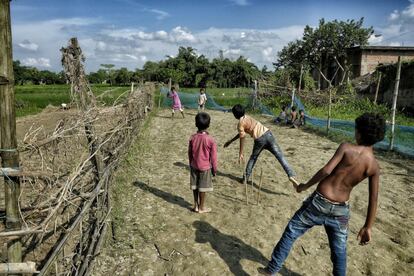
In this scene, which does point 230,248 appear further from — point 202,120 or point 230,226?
point 202,120

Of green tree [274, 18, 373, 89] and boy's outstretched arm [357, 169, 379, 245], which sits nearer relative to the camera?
boy's outstretched arm [357, 169, 379, 245]

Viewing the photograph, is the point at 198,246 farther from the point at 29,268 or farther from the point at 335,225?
the point at 29,268

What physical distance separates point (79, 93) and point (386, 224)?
→ 394cm

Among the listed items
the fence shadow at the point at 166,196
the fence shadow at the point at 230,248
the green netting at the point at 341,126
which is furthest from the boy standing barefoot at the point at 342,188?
the green netting at the point at 341,126

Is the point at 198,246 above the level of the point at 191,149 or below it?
below

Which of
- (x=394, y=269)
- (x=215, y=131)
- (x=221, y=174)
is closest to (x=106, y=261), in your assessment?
(x=394, y=269)

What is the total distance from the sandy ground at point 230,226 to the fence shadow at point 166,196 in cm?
2

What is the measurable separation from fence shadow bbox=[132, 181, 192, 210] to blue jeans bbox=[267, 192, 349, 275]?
7.46 ft

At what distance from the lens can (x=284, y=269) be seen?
3496mm

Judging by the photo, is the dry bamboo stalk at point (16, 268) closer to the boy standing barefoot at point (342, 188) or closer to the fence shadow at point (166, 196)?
the boy standing barefoot at point (342, 188)

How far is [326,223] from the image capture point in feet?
9.22

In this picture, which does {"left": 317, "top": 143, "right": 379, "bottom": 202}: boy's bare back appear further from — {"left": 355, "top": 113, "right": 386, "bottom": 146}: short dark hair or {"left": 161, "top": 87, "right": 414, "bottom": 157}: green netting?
{"left": 161, "top": 87, "right": 414, "bottom": 157}: green netting

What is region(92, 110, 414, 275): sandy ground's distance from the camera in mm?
3570

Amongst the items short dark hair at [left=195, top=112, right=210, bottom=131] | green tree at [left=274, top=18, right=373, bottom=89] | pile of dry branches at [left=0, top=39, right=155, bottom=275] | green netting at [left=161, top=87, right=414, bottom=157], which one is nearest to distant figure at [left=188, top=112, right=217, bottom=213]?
short dark hair at [left=195, top=112, right=210, bottom=131]
